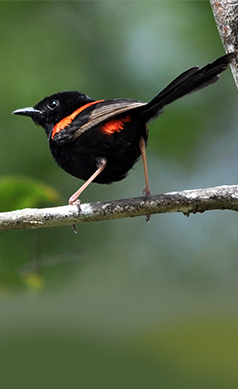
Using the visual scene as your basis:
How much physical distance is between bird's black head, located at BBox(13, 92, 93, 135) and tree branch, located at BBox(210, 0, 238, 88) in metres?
1.58

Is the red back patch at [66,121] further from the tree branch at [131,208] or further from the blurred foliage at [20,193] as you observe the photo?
the tree branch at [131,208]

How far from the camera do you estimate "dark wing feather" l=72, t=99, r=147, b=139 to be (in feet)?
10.9

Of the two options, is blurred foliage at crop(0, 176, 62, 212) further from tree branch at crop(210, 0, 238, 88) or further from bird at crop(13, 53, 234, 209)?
tree branch at crop(210, 0, 238, 88)

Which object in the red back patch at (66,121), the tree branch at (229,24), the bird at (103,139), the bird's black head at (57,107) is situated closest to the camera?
the tree branch at (229,24)

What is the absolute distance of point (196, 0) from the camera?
7.22 metres

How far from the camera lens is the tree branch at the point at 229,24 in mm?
2613

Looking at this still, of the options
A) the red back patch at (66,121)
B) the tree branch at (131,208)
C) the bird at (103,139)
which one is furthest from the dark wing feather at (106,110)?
the tree branch at (131,208)

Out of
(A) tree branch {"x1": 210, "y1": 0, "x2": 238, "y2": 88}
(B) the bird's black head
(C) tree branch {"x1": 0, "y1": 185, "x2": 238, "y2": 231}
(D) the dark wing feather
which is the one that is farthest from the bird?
(A) tree branch {"x1": 210, "y1": 0, "x2": 238, "y2": 88}

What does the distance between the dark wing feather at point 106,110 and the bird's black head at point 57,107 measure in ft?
1.38

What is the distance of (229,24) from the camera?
2.63 metres

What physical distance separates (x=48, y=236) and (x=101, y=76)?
99.6 inches

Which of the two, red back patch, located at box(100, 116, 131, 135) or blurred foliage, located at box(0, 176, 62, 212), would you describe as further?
red back patch, located at box(100, 116, 131, 135)

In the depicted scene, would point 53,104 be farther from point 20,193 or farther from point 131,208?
point 131,208

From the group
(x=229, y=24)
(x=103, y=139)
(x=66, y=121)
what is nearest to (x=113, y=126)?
(x=103, y=139)
